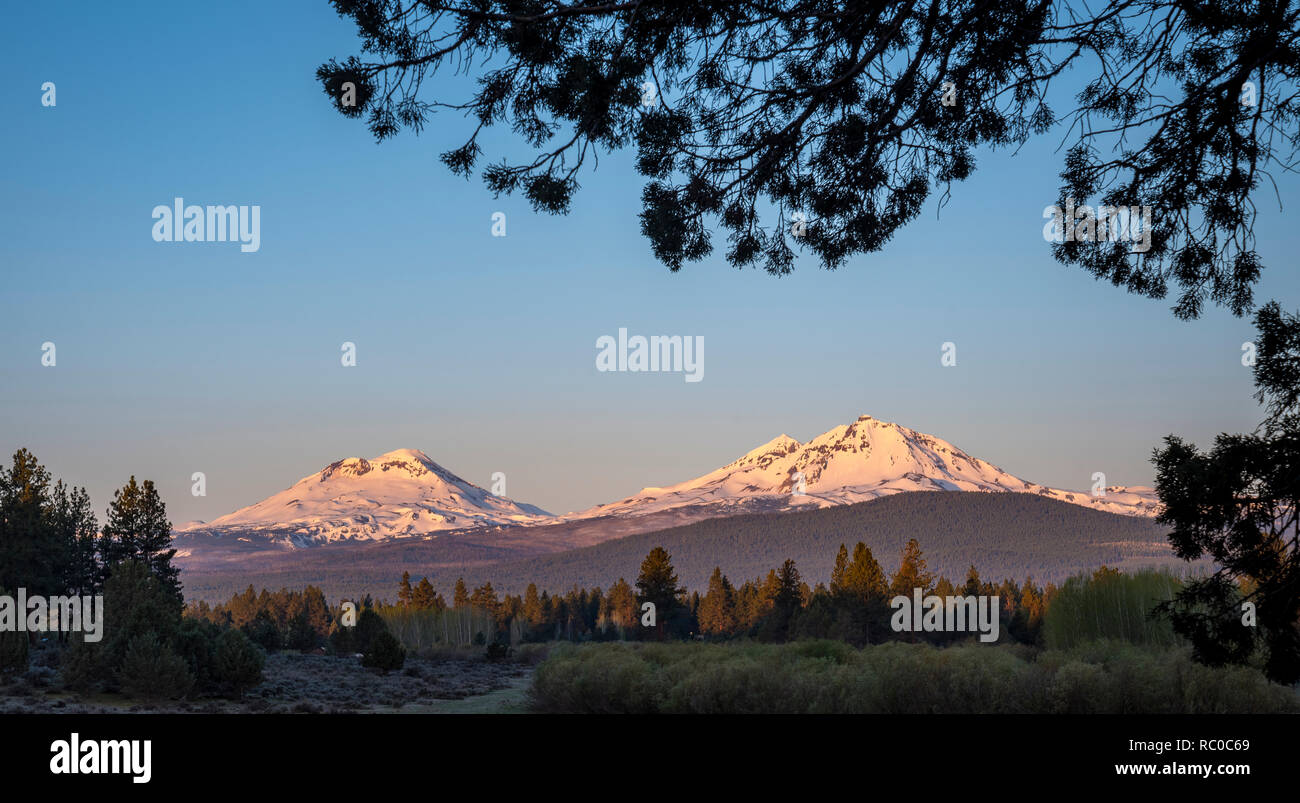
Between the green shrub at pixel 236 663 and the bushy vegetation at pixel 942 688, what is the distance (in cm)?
988

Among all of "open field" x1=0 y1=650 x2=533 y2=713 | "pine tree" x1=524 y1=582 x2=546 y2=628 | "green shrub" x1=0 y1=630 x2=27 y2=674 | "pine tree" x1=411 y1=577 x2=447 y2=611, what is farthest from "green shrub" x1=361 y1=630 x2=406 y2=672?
"pine tree" x1=524 y1=582 x2=546 y2=628

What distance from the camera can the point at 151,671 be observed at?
22875 millimetres

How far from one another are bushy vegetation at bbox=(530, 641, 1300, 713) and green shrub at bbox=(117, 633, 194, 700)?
9596mm

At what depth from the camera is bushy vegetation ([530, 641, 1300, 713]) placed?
15.8m

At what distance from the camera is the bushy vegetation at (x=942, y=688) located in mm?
15773

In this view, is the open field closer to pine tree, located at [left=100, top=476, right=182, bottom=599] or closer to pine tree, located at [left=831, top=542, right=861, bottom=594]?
pine tree, located at [left=100, top=476, right=182, bottom=599]

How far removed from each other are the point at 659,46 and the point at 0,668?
25388 millimetres

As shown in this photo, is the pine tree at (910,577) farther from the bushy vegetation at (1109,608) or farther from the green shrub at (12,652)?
the green shrub at (12,652)

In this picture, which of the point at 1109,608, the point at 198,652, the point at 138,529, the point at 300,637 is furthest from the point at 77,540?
the point at 1109,608

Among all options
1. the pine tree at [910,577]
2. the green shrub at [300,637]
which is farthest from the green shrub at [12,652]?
the pine tree at [910,577]

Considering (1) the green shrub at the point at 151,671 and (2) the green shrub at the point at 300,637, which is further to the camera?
(2) the green shrub at the point at 300,637

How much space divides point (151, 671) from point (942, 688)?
16.5m

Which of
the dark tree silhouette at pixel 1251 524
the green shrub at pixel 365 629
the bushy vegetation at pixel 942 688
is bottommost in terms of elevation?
the green shrub at pixel 365 629
